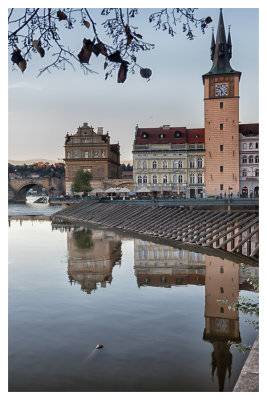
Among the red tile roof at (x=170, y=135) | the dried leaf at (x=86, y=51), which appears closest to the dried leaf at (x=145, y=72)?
the dried leaf at (x=86, y=51)

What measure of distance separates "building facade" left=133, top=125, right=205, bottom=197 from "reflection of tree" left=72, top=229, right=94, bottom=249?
22.3m

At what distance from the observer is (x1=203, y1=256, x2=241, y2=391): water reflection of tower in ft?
21.8

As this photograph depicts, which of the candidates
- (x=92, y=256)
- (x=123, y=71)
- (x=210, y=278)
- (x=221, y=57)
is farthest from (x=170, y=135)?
(x=123, y=71)


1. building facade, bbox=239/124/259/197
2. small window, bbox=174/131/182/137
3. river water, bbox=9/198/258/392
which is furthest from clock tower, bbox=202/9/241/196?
river water, bbox=9/198/258/392

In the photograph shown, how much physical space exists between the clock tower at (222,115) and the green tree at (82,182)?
597 inches

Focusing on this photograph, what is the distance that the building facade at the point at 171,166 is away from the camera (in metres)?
48.2

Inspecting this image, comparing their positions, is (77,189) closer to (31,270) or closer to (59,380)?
(31,270)

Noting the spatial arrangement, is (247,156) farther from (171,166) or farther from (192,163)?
(171,166)

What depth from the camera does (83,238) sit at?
23125 millimetres

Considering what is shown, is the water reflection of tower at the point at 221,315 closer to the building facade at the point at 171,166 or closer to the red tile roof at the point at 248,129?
the red tile roof at the point at 248,129

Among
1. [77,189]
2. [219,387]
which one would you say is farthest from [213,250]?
[77,189]

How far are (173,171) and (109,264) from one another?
113 feet

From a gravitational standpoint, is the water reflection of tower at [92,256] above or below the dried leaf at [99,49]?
below

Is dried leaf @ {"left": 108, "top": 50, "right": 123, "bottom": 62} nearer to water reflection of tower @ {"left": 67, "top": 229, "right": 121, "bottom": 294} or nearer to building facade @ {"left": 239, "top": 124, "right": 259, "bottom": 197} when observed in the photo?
water reflection of tower @ {"left": 67, "top": 229, "right": 121, "bottom": 294}
